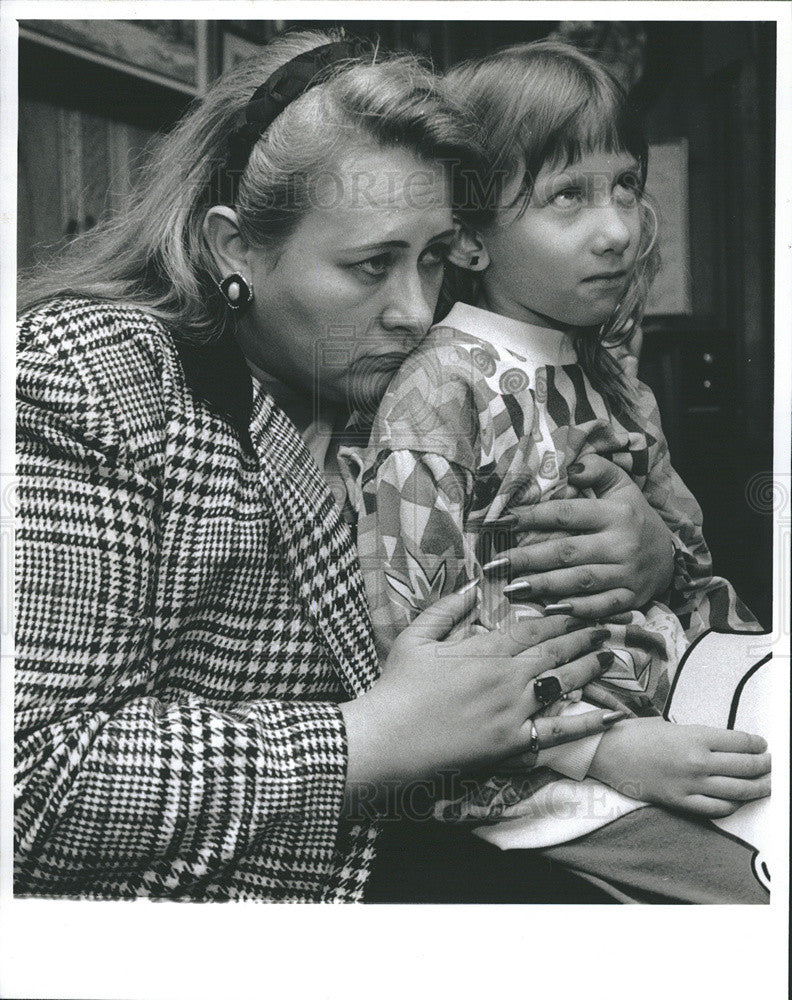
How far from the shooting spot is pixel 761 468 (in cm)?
140

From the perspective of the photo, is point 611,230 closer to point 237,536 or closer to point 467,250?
point 467,250

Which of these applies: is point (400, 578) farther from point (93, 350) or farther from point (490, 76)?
point (490, 76)

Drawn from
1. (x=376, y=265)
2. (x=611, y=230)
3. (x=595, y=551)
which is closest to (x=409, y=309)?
(x=376, y=265)

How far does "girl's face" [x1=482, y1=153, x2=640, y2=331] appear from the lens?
130 cm

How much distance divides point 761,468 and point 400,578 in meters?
0.57

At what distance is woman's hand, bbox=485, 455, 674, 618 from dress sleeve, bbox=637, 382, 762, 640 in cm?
3

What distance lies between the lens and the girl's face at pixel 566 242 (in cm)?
130

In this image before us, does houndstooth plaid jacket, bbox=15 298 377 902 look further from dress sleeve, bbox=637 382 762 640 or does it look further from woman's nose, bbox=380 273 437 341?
dress sleeve, bbox=637 382 762 640

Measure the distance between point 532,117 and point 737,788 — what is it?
0.98 meters

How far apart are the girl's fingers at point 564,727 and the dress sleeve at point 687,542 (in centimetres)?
23

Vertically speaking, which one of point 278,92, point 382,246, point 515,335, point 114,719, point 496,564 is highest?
point 278,92

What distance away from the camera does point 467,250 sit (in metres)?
1.31

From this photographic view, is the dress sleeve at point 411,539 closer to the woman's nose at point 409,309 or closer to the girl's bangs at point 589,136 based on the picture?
the woman's nose at point 409,309

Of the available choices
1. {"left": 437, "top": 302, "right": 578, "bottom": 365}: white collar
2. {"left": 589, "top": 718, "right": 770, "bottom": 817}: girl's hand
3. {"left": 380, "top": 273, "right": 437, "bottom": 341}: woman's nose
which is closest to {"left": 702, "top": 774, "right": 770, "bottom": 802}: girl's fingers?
{"left": 589, "top": 718, "right": 770, "bottom": 817}: girl's hand
